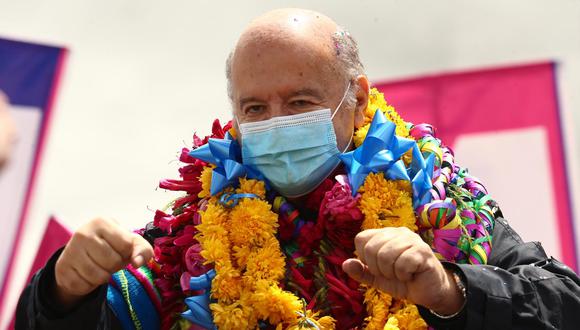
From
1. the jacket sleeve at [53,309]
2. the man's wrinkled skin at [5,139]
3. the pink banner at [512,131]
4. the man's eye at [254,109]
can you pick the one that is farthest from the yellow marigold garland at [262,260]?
the pink banner at [512,131]

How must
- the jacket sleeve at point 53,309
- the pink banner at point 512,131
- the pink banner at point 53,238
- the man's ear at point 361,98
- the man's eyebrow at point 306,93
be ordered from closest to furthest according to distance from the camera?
the jacket sleeve at point 53,309, the man's eyebrow at point 306,93, the man's ear at point 361,98, the pink banner at point 53,238, the pink banner at point 512,131

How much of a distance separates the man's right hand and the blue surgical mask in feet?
2.11

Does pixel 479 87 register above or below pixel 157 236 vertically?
above

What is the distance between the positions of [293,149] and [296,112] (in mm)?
115

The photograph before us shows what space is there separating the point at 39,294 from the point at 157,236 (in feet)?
1.92

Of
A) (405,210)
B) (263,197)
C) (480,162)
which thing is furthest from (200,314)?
(480,162)

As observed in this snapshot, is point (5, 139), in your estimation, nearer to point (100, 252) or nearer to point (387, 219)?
point (100, 252)

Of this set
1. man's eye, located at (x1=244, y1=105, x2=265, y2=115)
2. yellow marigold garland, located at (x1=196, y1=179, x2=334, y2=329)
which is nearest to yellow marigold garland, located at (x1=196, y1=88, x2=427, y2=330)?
yellow marigold garland, located at (x1=196, y1=179, x2=334, y2=329)

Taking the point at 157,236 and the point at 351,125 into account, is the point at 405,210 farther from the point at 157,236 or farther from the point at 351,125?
the point at 157,236

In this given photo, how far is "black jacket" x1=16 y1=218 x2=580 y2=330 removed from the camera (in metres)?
2.29

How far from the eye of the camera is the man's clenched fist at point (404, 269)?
2.14 m

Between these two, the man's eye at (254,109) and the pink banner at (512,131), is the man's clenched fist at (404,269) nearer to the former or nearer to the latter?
the man's eye at (254,109)

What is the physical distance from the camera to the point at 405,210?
274 cm

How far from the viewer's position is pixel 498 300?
2322mm
